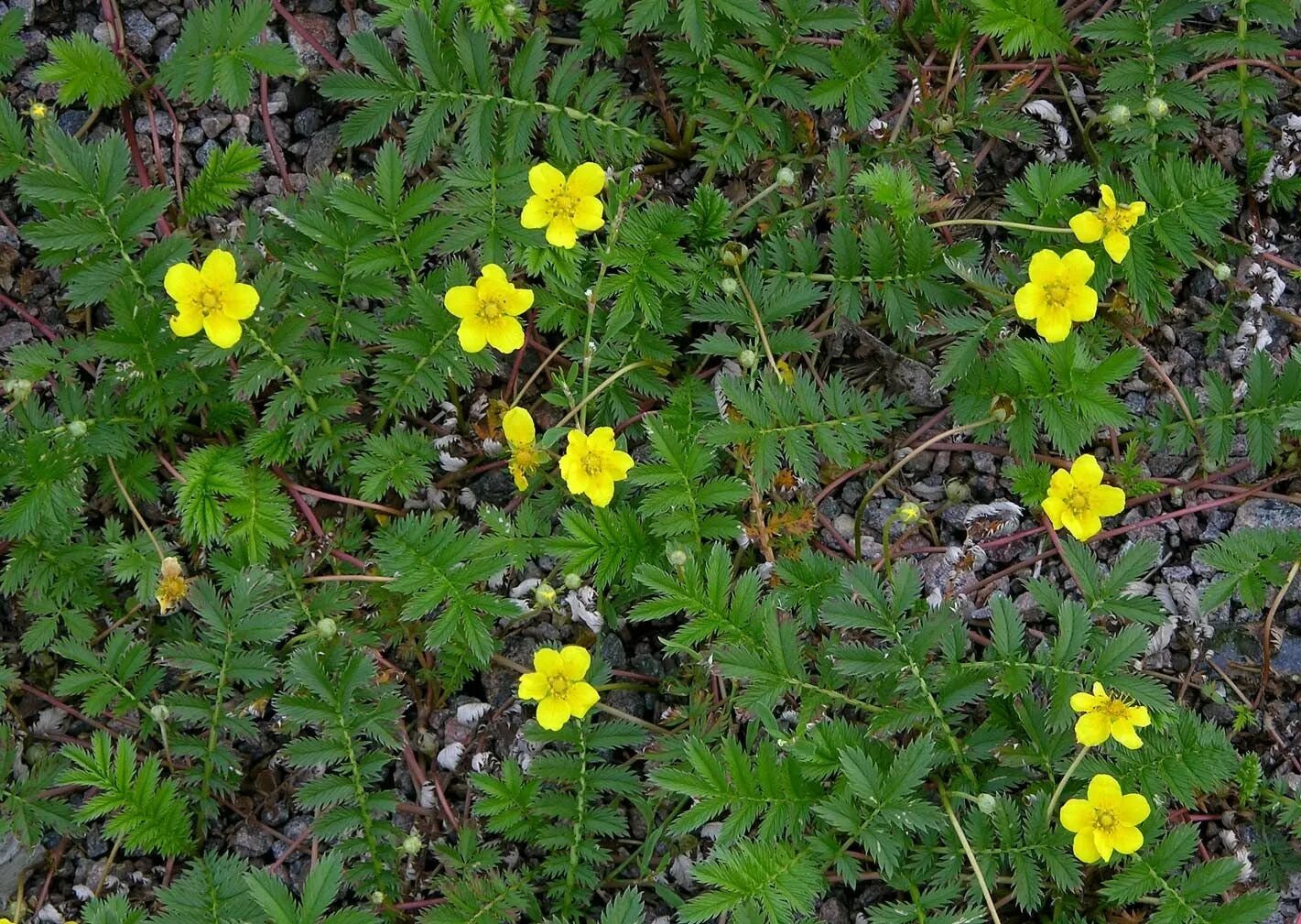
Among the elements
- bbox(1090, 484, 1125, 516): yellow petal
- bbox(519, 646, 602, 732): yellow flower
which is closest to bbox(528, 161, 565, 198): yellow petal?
bbox(519, 646, 602, 732): yellow flower

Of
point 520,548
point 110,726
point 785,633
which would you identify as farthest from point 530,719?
point 110,726

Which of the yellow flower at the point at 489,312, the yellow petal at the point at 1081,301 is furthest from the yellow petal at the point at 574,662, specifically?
the yellow petal at the point at 1081,301

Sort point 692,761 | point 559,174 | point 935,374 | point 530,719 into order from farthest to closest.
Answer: point 935,374 < point 530,719 < point 559,174 < point 692,761

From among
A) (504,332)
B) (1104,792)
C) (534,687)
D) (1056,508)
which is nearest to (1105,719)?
(1104,792)

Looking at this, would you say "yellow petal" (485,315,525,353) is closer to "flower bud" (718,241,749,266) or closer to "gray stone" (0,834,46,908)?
"flower bud" (718,241,749,266)

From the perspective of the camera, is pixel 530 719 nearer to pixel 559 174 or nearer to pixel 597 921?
pixel 597 921

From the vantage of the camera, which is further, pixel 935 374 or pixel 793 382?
pixel 935 374

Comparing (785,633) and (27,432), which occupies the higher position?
(27,432)
